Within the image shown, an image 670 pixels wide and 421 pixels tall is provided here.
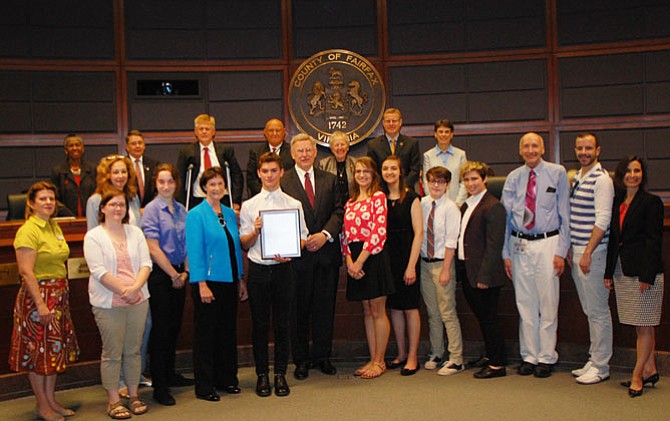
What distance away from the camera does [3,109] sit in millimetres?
7781

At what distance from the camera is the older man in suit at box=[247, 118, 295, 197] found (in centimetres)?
583

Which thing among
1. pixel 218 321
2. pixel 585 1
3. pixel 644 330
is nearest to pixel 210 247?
pixel 218 321

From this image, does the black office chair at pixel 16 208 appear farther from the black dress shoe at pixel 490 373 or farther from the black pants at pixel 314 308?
the black dress shoe at pixel 490 373

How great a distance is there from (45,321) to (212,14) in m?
5.18

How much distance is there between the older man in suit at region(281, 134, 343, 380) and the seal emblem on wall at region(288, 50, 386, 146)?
3.14 metres

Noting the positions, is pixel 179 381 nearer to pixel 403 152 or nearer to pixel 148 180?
pixel 148 180

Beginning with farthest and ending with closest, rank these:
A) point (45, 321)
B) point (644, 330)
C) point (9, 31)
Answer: point (9, 31) < point (644, 330) < point (45, 321)

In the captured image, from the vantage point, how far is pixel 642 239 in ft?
14.1

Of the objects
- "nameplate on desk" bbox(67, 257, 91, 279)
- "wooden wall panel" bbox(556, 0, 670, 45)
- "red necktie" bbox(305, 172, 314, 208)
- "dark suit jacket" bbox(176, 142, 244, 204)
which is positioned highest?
"wooden wall panel" bbox(556, 0, 670, 45)

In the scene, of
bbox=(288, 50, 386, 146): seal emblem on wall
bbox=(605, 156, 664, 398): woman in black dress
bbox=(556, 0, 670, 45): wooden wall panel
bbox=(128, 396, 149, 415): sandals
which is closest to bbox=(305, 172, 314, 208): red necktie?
bbox=(128, 396, 149, 415): sandals

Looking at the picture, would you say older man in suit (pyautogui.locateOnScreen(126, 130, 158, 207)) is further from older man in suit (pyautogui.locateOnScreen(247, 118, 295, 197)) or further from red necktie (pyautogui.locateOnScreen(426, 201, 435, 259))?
red necktie (pyautogui.locateOnScreen(426, 201, 435, 259))

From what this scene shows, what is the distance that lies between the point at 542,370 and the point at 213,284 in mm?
2388

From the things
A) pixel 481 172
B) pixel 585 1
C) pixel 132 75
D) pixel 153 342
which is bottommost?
pixel 153 342

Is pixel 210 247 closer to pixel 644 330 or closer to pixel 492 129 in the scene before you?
pixel 644 330
